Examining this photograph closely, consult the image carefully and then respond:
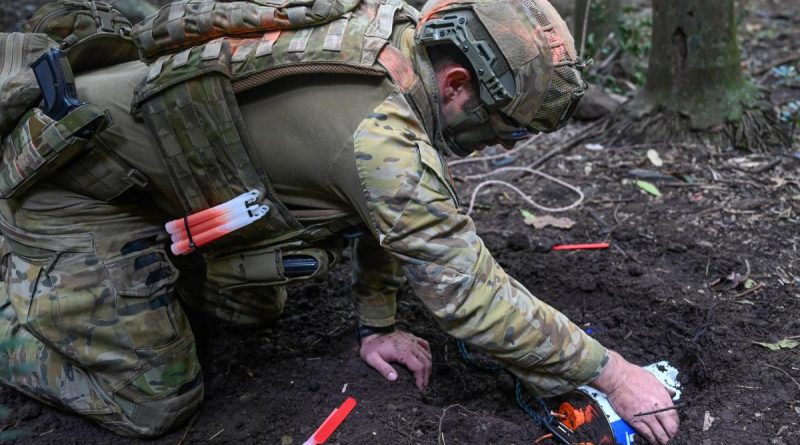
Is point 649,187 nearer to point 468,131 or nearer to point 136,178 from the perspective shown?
point 468,131

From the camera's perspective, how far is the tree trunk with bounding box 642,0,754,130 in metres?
4.50

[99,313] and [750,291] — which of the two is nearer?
[99,313]

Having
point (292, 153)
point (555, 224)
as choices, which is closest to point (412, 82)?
point (292, 153)

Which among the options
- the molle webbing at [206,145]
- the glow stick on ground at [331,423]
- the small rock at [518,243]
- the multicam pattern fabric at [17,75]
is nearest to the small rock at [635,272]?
the small rock at [518,243]

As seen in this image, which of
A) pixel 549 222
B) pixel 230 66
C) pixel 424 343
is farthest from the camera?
pixel 549 222

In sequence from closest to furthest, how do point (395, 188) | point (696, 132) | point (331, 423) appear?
point (395, 188)
point (331, 423)
point (696, 132)

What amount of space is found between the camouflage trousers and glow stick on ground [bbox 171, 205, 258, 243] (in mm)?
244

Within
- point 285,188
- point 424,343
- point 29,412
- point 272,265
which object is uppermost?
point 285,188

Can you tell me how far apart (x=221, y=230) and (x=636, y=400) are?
152 cm

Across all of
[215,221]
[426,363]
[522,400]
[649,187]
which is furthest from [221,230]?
[649,187]

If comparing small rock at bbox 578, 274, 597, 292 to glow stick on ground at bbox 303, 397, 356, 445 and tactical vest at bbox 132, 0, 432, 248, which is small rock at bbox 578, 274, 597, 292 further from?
tactical vest at bbox 132, 0, 432, 248

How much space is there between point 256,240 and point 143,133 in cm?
52

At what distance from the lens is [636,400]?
8.27 feet

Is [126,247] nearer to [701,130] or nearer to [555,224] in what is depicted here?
[555,224]
